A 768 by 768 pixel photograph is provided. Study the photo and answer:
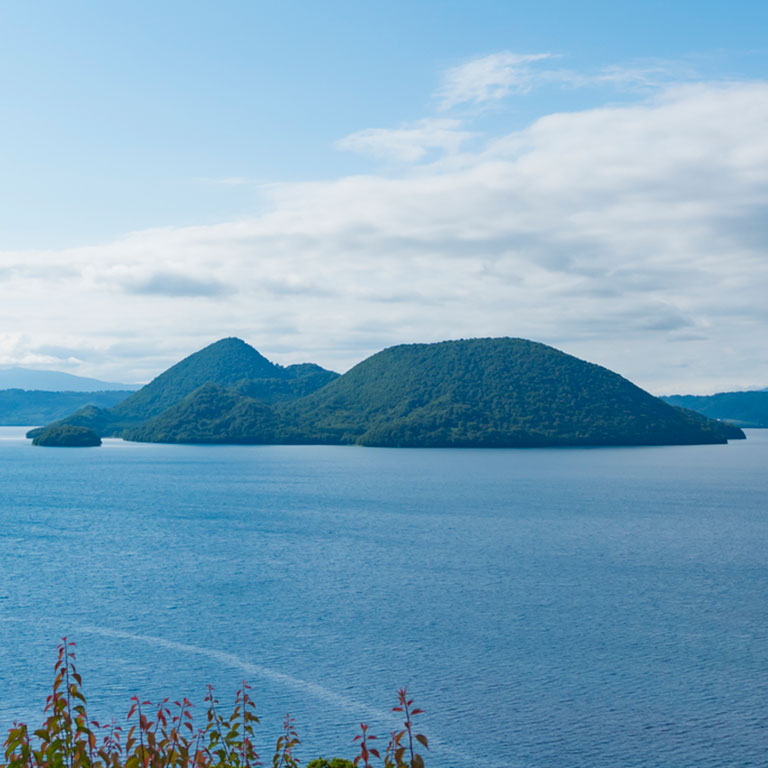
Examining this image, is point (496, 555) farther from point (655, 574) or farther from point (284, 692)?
point (284, 692)

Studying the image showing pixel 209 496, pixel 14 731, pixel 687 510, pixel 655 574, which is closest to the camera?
pixel 14 731

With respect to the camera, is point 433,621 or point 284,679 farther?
point 433,621

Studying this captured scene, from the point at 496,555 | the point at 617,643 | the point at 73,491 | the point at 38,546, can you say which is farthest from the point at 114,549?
the point at 73,491

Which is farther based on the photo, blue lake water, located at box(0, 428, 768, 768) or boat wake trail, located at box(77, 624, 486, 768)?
blue lake water, located at box(0, 428, 768, 768)

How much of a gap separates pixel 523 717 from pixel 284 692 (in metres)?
9.22

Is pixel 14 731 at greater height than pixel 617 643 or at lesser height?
greater

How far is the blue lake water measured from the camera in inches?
1131

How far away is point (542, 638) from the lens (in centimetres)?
3912

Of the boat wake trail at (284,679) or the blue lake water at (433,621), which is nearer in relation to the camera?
the boat wake trail at (284,679)

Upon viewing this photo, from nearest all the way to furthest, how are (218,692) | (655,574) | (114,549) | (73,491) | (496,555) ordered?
(218,692) < (655,574) < (496,555) < (114,549) < (73,491)

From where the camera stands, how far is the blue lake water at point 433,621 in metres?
28.7

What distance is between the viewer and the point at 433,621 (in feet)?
140

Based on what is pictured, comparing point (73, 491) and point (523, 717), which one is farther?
point (73, 491)

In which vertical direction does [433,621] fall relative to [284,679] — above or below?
above
